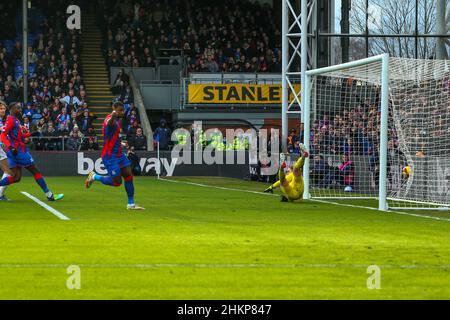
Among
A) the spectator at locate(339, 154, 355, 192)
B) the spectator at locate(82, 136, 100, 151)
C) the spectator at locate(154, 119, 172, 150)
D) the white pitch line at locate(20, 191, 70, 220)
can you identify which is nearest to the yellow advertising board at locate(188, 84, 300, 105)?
the spectator at locate(154, 119, 172, 150)

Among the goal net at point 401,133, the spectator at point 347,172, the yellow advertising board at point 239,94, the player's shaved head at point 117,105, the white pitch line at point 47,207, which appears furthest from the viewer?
the yellow advertising board at point 239,94

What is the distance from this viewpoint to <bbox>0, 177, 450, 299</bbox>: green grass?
795 cm

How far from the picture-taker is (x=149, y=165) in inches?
1499

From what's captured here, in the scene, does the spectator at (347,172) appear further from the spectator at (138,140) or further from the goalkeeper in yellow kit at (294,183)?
the spectator at (138,140)

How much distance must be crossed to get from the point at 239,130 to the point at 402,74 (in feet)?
62.2

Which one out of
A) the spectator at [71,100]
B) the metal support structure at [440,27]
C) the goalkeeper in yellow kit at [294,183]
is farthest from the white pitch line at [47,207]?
the spectator at [71,100]

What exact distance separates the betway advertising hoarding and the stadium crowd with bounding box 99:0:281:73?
7.17m

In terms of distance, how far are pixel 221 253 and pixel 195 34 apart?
36901 millimetres

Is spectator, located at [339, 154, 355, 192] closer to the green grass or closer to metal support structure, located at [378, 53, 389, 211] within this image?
metal support structure, located at [378, 53, 389, 211]

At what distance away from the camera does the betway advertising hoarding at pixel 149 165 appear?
1454 inches

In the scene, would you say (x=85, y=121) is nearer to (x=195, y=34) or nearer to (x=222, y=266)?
(x=195, y=34)

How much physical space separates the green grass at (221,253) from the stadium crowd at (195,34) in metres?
26.8
